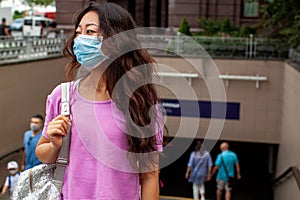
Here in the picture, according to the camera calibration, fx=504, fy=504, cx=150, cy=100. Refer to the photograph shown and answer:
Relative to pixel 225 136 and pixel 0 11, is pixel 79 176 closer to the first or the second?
pixel 225 136

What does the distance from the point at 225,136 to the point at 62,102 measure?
517 inches

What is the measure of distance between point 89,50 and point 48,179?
60cm

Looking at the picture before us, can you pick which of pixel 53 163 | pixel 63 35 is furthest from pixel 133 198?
pixel 63 35

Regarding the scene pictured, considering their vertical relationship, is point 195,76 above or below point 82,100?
below

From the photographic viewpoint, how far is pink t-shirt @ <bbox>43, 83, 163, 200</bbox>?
2143mm

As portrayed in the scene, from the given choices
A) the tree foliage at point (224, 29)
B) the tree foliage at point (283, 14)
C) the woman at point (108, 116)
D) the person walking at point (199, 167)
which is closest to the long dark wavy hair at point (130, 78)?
the woman at point (108, 116)

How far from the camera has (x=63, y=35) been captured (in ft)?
52.0

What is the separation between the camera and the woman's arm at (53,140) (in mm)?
2076

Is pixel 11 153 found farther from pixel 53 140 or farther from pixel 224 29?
pixel 53 140

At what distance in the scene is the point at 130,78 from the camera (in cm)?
219

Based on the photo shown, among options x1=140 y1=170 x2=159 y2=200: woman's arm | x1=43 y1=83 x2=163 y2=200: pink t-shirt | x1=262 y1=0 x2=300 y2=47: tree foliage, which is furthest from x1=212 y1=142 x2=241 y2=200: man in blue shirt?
x1=43 y1=83 x2=163 y2=200: pink t-shirt

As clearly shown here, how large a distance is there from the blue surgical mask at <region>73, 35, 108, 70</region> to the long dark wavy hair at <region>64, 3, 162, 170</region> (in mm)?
31

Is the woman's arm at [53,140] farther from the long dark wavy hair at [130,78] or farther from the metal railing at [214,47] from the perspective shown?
the metal railing at [214,47]

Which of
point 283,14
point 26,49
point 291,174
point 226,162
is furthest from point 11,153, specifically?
point 283,14
